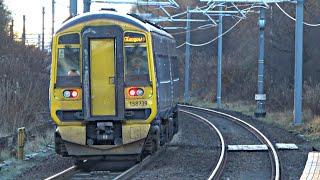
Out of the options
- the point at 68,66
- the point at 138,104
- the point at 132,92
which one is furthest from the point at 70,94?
the point at 138,104

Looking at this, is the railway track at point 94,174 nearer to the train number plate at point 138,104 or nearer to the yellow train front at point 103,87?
the yellow train front at point 103,87

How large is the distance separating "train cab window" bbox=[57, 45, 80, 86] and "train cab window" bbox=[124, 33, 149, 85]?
1060 millimetres

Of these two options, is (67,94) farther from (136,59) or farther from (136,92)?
(136,59)

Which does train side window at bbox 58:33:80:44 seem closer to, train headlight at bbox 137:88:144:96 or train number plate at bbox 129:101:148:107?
train headlight at bbox 137:88:144:96

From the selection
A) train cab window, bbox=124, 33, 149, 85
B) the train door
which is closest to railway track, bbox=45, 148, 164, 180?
the train door

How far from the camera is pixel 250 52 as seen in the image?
55.3 meters

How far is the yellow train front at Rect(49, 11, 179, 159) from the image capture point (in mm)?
14906

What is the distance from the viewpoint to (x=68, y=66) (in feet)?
49.8

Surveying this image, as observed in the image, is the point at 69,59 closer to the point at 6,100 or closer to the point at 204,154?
the point at 204,154

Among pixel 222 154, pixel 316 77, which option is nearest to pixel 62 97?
pixel 222 154

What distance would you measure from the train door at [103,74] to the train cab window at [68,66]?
337 millimetres

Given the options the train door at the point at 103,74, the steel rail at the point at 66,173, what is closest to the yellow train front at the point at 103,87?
the train door at the point at 103,74

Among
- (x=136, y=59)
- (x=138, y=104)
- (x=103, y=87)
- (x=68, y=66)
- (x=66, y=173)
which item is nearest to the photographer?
(x=66, y=173)

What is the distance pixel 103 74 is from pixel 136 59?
0.83m
